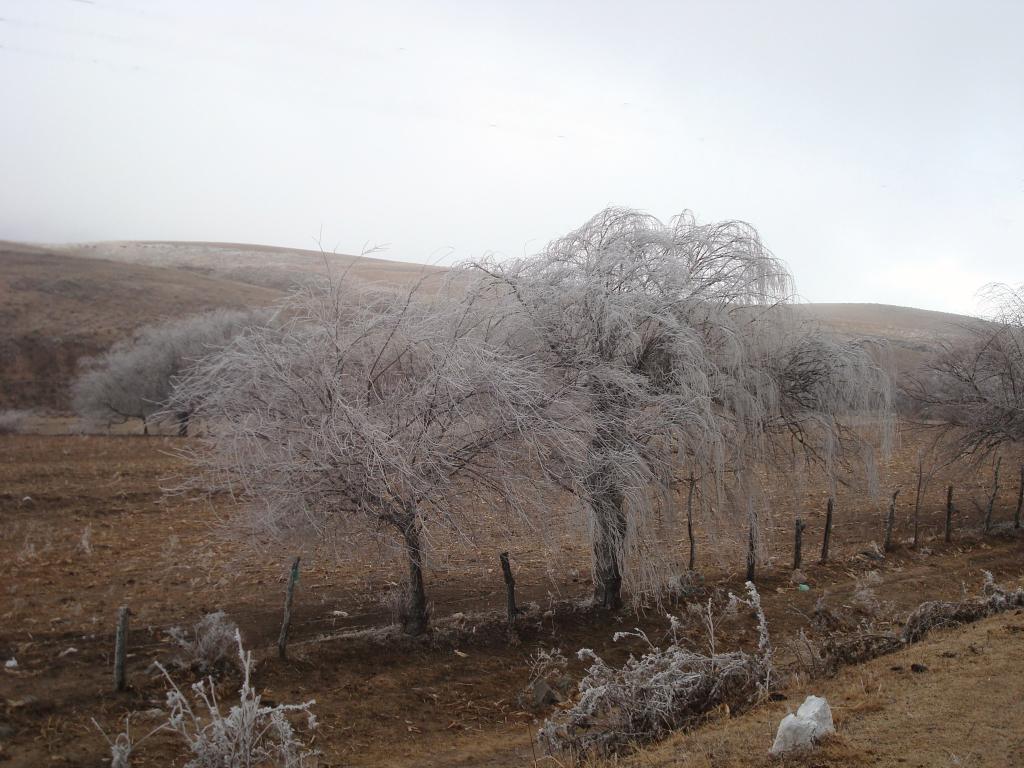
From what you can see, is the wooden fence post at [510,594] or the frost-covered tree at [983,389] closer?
the wooden fence post at [510,594]

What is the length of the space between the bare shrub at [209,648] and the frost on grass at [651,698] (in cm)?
429

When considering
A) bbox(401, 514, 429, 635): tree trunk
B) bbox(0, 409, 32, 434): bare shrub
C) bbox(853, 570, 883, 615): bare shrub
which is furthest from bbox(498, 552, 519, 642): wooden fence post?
bbox(0, 409, 32, 434): bare shrub

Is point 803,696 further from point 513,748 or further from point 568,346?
point 568,346

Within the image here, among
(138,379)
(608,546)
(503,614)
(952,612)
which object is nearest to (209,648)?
(503,614)

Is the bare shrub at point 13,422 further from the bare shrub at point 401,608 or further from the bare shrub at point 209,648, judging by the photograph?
the bare shrub at point 209,648

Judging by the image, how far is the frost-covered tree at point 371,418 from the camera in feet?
29.5

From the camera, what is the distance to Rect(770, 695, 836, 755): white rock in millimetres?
5238

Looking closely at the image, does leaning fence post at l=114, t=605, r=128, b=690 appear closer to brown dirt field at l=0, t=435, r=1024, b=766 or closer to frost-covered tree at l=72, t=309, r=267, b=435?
brown dirt field at l=0, t=435, r=1024, b=766

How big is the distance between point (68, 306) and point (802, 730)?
64031mm

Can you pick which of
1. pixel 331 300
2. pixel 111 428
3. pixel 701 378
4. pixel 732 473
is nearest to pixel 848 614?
pixel 732 473

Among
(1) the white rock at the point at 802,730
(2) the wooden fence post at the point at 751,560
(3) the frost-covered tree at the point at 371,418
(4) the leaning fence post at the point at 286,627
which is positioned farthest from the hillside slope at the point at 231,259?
(1) the white rock at the point at 802,730

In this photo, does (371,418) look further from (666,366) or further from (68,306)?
(68,306)

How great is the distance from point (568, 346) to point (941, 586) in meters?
8.41

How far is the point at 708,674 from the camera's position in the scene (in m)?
7.22
